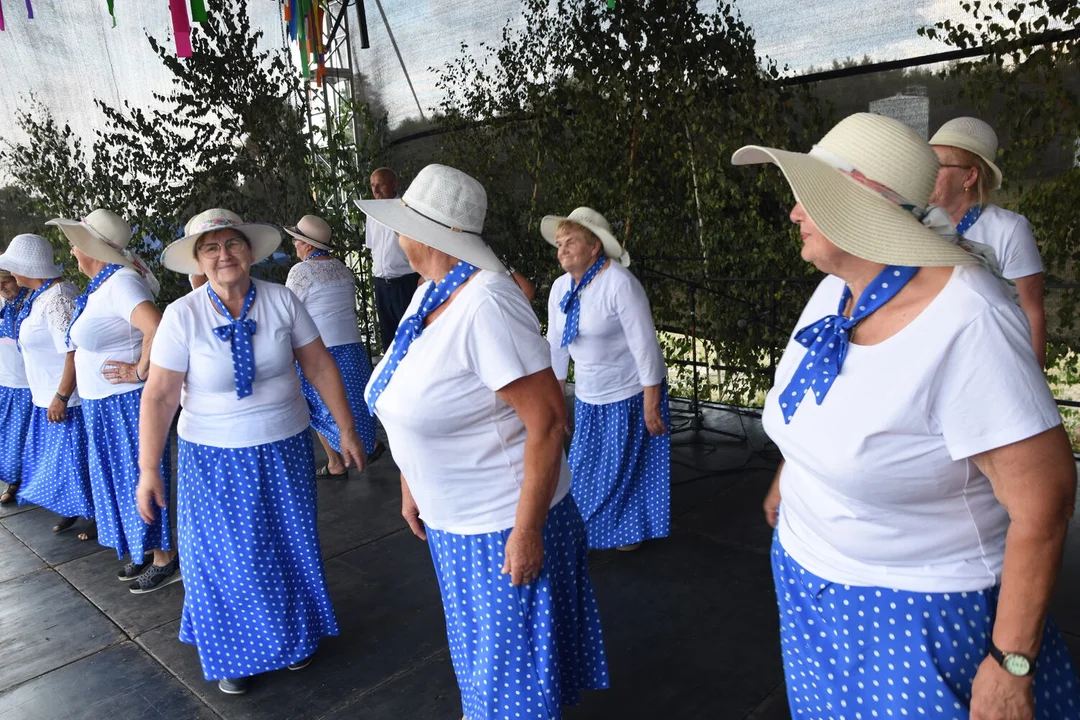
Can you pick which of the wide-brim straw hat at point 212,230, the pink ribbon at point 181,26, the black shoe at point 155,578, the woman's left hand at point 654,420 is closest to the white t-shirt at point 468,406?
the wide-brim straw hat at point 212,230

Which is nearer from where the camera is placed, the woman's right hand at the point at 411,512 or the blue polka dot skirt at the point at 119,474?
the woman's right hand at the point at 411,512

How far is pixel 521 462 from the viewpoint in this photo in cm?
190

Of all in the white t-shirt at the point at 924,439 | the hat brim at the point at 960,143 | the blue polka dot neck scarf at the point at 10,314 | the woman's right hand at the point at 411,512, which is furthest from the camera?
the blue polka dot neck scarf at the point at 10,314

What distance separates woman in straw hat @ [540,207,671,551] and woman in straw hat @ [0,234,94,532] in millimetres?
2506

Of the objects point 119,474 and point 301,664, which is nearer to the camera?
point 301,664

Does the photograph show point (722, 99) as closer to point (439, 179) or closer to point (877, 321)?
point (439, 179)

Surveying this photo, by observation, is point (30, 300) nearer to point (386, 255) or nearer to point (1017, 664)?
point (386, 255)

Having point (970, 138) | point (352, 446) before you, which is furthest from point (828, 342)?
point (970, 138)

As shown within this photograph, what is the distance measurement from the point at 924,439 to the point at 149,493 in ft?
7.91

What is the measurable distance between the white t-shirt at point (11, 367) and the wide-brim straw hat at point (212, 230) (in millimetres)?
2531

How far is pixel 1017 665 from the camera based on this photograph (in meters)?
1.21

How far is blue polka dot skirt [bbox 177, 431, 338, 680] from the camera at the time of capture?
2.70 m

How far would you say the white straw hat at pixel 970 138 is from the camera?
285cm

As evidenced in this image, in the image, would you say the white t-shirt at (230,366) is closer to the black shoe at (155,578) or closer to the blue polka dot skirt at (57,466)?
the black shoe at (155,578)
